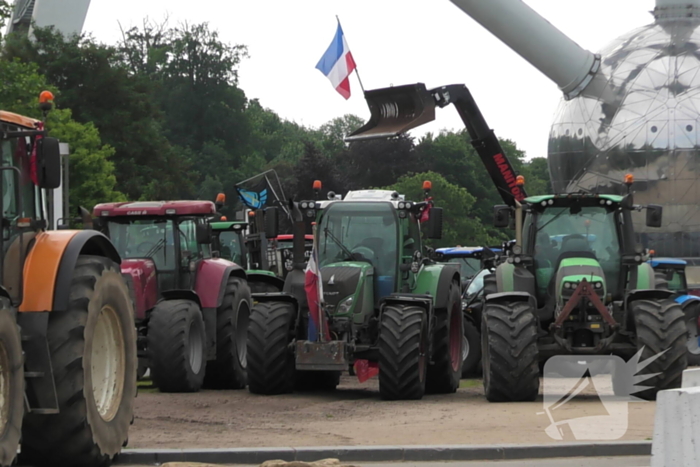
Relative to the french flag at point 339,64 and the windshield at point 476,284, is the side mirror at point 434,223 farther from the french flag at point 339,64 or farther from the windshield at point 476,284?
the french flag at point 339,64

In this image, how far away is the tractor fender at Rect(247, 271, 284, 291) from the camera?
2055cm

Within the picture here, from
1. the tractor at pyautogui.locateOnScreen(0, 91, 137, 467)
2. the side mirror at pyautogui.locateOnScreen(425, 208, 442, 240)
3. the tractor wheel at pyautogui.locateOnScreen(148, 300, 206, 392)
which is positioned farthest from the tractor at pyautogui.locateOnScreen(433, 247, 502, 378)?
the tractor at pyautogui.locateOnScreen(0, 91, 137, 467)

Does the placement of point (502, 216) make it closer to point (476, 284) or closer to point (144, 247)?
point (476, 284)

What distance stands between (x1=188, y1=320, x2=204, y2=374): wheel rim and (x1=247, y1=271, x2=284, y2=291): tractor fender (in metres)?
4.29

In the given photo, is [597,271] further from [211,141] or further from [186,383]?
[211,141]

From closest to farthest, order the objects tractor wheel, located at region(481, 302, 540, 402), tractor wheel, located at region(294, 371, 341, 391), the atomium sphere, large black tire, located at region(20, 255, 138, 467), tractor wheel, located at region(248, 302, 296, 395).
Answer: large black tire, located at region(20, 255, 138, 467)
tractor wheel, located at region(481, 302, 540, 402)
tractor wheel, located at region(248, 302, 296, 395)
tractor wheel, located at region(294, 371, 341, 391)
the atomium sphere

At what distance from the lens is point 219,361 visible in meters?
17.1

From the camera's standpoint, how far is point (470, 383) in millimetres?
18672

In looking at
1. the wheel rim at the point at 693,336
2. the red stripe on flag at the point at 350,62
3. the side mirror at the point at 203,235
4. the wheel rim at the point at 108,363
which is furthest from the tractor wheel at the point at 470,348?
the wheel rim at the point at 108,363

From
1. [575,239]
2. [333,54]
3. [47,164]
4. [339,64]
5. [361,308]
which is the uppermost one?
[333,54]

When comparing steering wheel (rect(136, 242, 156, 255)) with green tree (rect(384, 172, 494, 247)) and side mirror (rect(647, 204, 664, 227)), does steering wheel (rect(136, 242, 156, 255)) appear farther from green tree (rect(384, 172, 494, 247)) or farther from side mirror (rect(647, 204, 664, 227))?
green tree (rect(384, 172, 494, 247))

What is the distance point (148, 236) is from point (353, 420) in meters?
5.84

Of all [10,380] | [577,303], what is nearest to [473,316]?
[577,303]

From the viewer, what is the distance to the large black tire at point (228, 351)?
56.3 ft
